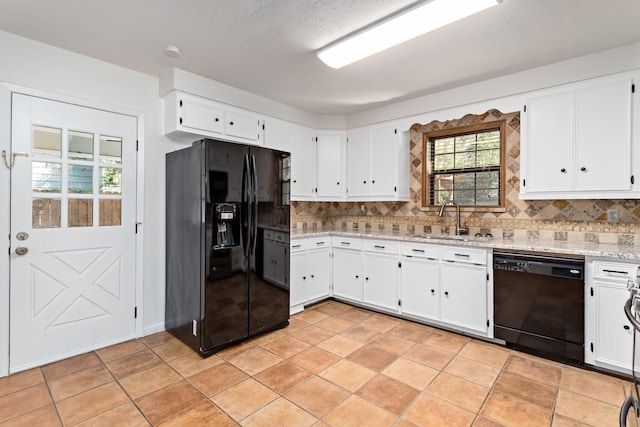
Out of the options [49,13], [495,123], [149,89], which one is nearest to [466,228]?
[495,123]

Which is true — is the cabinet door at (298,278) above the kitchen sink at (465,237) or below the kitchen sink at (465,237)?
below

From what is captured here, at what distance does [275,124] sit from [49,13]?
2200 mm

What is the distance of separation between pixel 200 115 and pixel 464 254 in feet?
9.61

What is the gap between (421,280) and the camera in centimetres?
339

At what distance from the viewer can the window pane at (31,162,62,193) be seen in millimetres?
2523

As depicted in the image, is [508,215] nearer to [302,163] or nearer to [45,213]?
[302,163]

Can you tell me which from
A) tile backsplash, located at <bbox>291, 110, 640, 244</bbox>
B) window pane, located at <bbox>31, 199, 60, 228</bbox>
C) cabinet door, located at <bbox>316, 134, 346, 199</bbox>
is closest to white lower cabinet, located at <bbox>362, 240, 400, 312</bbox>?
tile backsplash, located at <bbox>291, 110, 640, 244</bbox>

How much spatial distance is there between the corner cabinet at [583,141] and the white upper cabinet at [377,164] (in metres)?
1.32

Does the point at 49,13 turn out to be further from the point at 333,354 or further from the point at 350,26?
the point at 333,354

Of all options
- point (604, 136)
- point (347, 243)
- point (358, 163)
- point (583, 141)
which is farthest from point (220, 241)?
point (604, 136)

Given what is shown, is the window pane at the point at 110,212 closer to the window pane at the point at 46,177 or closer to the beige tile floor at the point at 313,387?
the window pane at the point at 46,177

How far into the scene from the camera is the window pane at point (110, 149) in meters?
2.86

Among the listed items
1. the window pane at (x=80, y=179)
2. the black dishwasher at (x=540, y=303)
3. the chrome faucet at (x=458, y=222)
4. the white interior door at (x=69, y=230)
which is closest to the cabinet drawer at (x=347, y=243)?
the chrome faucet at (x=458, y=222)

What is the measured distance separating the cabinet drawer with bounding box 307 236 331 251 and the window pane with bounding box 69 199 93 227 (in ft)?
7.27
